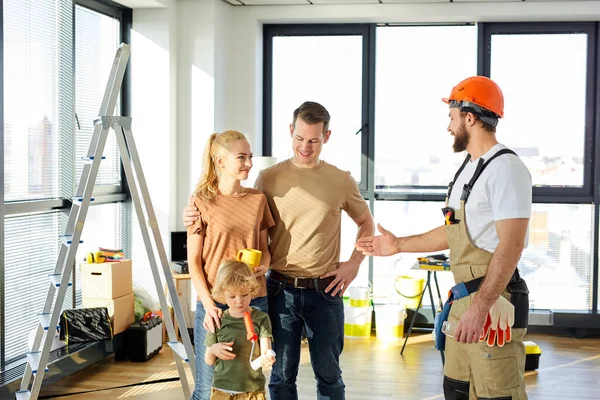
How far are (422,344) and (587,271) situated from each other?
1666 millimetres

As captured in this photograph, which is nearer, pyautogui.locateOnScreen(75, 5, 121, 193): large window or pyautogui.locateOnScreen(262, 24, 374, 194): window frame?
pyautogui.locateOnScreen(75, 5, 121, 193): large window

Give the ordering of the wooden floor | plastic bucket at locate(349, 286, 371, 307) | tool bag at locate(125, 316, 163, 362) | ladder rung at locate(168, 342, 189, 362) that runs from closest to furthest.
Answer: ladder rung at locate(168, 342, 189, 362) < the wooden floor < tool bag at locate(125, 316, 163, 362) < plastic bucket at locate(349, 286, 371, 307)

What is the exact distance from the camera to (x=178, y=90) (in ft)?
21.8

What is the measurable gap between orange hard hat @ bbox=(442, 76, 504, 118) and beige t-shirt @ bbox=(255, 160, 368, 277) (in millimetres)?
727

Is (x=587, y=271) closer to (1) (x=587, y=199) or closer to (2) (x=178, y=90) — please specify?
(1) (x=587, y=199)

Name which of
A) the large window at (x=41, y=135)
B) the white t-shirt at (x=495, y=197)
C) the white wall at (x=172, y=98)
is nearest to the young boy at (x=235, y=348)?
the white t-shirt at (x=495, y=197)

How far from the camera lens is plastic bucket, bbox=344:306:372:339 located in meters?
6.80

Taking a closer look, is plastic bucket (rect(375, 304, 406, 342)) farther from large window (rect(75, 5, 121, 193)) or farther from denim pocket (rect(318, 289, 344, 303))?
denim pocket (rect(318, 289, 344, 303))

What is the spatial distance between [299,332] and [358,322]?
11.3 ft

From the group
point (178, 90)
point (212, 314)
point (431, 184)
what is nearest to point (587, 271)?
point (431, 184)

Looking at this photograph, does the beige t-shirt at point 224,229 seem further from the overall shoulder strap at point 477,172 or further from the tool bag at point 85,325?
the tool bag at point 85,325

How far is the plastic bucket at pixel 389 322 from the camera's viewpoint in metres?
6.72

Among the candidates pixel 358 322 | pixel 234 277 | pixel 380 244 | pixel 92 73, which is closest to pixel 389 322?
pixel 358 322

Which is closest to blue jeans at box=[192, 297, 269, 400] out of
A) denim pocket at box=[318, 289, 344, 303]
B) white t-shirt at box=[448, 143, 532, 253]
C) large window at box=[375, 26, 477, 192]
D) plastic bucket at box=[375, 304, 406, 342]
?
denim pocket at box=[318, 289, 344, 303]
